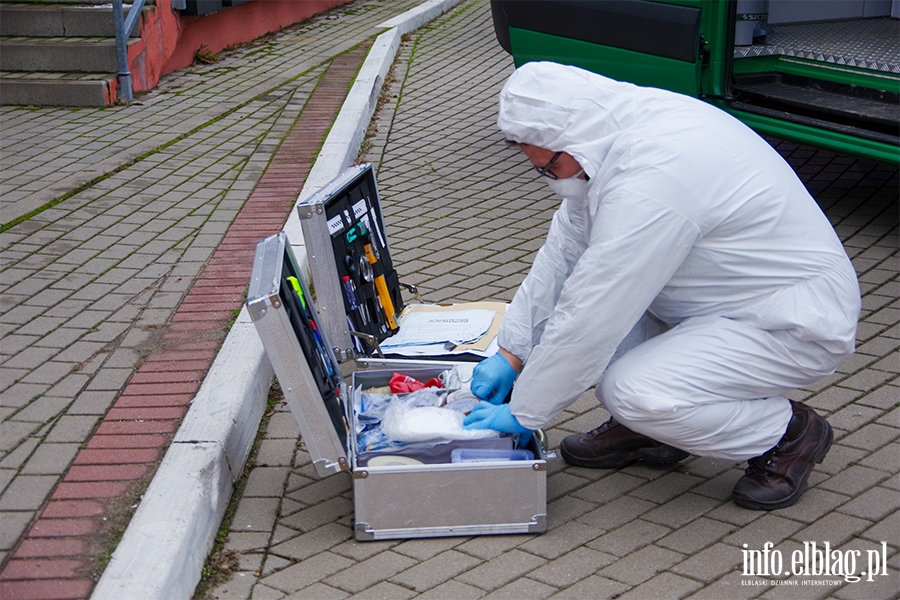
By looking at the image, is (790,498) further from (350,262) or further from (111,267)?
(111,267)

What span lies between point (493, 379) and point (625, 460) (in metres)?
0.52

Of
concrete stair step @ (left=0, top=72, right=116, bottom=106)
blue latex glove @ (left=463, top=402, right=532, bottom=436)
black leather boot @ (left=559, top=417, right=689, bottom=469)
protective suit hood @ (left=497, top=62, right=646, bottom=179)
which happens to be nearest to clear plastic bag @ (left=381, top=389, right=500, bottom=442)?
blue latex glove @ (left=463, top=402, right=532, bottom=436)

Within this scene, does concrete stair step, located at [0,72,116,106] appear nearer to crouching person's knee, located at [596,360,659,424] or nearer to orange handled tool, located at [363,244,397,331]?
orange handled tool, located at [363,244,397,331]

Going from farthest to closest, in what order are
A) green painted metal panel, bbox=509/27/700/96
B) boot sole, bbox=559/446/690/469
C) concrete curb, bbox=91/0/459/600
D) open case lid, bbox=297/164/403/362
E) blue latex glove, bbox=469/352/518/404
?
green painted metal panel, bbox=509/27/700/96
open case lid, bbox=297/164/403/362
boot sole, bbox=559/446/690/469
blue latex glove, bbox=469/352/518/404
concrete curb, bbox=91/0/459/600

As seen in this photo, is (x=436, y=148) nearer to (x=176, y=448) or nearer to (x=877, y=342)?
(x=877, y=342)

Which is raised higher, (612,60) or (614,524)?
(612,60)

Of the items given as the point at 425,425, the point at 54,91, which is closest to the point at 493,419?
the point at 425,425

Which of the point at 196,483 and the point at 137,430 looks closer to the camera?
the point at 196,483

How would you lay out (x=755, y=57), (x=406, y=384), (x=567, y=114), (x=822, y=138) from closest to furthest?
1. (x=567, y=114)
2. (x=406, y=384)
3. (x=822, y=138)
4. (x=755, y=57)

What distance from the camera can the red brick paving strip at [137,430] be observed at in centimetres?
252

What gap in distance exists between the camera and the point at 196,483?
2820 millimetres

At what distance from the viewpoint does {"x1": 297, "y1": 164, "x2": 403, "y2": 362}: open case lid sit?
11.5 ft

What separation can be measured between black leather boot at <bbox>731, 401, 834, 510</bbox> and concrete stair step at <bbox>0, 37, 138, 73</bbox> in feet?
19.4

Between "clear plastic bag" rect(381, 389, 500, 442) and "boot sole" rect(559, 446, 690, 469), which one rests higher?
"clear plastic bag" rect(381, 389, 500, 442)
